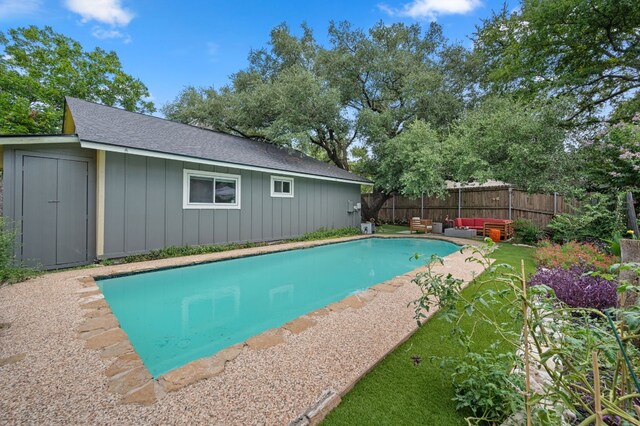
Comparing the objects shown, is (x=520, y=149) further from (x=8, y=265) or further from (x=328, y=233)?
(x=8, y=265)

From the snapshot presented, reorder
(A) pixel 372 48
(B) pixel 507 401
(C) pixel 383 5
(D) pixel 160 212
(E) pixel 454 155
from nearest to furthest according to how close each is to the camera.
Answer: (B) pixel 507 401
(D) pixel 160 212
(E) pixel 454 155
(C) pixel 383 5
(A) pixel 372 48

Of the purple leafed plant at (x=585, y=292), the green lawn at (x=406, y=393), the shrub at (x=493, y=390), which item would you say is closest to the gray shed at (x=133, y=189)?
the green lawn at (x=406, y=393)

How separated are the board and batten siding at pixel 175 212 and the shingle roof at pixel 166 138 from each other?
39cm

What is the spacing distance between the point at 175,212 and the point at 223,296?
3.48m

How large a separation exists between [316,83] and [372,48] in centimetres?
430

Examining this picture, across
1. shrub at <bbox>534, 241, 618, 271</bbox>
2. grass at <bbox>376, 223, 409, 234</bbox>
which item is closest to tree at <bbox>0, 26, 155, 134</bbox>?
grass at <bbox>376, 223, 409, 234</bbox>

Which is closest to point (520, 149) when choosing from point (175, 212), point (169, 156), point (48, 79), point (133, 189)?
point (169, 156)

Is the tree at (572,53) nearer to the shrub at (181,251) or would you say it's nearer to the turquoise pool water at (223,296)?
the turquoise pool water at (223,296)

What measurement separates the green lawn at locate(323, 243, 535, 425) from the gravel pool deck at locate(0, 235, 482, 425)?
0.11m

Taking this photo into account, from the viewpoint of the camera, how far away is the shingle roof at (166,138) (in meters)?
6.42

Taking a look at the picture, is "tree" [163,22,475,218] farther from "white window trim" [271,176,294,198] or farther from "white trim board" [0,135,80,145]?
"white trim board" [0,135,80,145]

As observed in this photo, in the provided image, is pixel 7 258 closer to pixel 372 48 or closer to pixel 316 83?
pixel 316 83

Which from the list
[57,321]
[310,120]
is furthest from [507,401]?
[310,120]

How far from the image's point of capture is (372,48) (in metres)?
14.5
